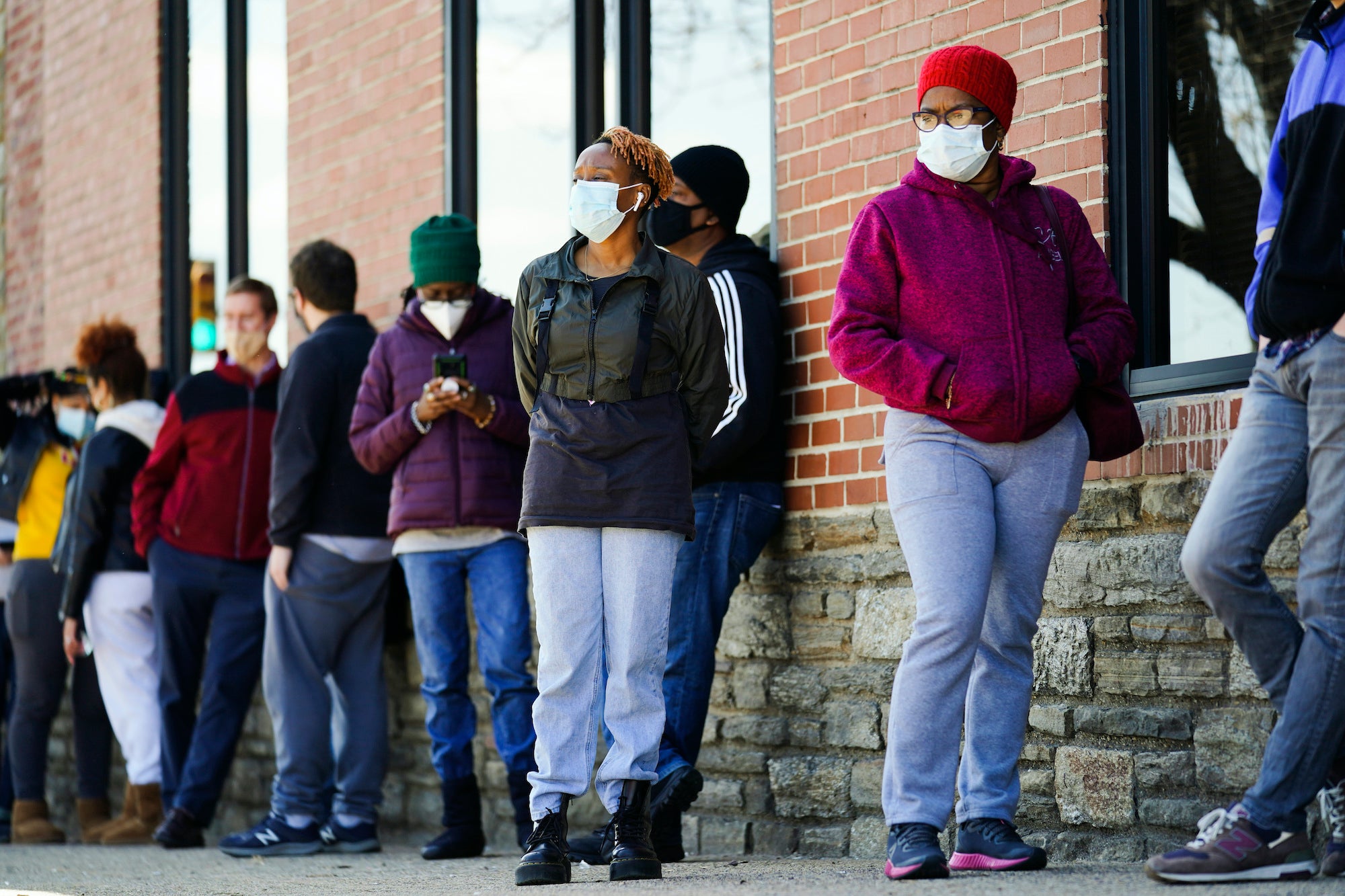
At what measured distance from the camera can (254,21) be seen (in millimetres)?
9438

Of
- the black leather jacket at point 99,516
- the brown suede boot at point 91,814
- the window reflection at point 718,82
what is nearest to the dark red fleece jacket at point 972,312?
the window reflection at point 718,82

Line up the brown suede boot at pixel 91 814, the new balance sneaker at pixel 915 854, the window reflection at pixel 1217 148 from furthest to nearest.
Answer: the brown suede boot at pixel 91 814 < the window reflection at pixel 1217 148 < the new balance sneaker at pixel 915 854

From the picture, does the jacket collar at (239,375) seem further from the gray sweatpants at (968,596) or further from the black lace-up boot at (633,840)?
the gray sweatpants at (968,596)

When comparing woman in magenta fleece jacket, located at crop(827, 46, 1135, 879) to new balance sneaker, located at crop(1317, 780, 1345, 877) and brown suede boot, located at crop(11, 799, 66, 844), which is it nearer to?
new balance sneaker, located at crop(1317, 780, 1345, 877)

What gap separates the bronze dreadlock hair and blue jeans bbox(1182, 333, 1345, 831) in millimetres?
1670

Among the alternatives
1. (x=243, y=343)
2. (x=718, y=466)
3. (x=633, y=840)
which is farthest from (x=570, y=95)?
(x=633, y=840)

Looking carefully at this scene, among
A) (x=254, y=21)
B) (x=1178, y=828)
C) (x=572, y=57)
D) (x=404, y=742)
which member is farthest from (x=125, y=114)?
(x=1178, y=828)

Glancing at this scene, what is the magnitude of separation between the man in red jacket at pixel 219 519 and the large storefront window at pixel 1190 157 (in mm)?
3727

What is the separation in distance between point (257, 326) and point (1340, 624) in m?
4.76

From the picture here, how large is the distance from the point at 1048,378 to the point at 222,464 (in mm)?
3971

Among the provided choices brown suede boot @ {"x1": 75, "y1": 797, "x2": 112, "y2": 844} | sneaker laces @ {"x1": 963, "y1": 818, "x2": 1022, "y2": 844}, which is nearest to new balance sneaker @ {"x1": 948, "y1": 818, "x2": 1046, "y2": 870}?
sneaker laces @ {"x1": 963, "y1": 818, "x2": 1022, "y2": 844}

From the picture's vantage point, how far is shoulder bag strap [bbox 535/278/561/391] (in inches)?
180

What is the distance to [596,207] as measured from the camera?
456cm

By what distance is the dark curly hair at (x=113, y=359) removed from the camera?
7648mm
